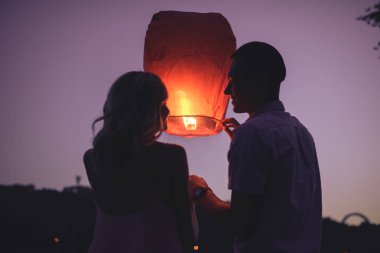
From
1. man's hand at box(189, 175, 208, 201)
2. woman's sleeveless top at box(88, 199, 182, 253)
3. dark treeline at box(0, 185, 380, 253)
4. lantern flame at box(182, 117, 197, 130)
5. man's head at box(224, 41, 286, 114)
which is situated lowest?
dark treeline at box(0, 185, 380, 253)

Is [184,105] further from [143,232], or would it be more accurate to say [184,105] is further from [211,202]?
[143,232]

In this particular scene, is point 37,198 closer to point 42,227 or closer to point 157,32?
point 42,227

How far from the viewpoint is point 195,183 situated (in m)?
2.19

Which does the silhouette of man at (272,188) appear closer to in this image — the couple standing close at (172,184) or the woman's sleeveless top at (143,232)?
the couple standing close at (172,184)

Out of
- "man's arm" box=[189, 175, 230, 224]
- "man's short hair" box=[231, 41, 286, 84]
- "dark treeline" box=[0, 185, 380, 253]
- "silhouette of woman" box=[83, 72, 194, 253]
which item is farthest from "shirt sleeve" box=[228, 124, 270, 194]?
"dark treeline" box=[0, 185, 380, 253]

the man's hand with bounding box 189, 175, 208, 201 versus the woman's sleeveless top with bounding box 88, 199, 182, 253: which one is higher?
the man's hand with bounding box 189, 175, 208, 201

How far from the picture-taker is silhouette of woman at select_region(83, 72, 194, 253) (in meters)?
1.86

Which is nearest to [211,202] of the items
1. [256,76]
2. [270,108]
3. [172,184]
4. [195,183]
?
[195,183]

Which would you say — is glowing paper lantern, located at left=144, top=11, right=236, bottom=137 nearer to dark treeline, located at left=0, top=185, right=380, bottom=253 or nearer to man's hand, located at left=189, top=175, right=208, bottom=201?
man's hand, located at left=189, top=175, right=208, bottom=201

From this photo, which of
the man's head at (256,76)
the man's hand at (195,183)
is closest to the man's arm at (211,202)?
the man's hand at (195,183)

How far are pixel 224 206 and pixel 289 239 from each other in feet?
1.04

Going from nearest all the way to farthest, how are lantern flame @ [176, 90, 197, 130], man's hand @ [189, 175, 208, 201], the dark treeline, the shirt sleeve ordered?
the shirt sleeve < man's hand @ [189, 175, 208, 201] < lantern flame @ [176, 90, 197, 130] < the dark treeline

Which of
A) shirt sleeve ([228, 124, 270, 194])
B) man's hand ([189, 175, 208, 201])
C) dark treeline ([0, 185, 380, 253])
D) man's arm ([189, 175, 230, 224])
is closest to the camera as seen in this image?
shirt sleeve ([228, 124, 270, 194])

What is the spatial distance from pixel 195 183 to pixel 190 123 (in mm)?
430
